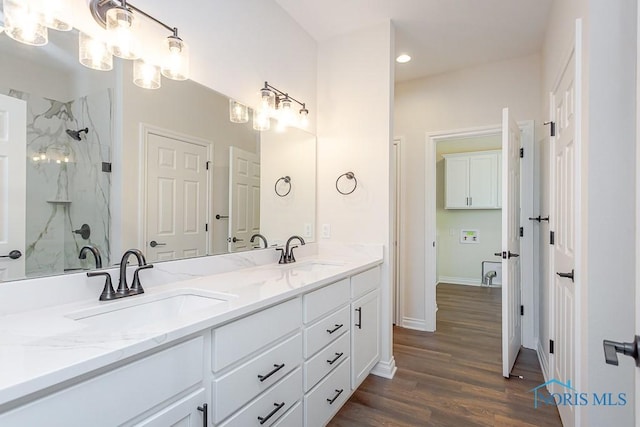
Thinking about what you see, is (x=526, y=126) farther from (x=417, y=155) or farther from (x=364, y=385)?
(x=364, y=385)

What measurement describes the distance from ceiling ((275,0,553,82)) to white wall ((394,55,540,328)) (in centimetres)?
18

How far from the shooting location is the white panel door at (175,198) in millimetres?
1504

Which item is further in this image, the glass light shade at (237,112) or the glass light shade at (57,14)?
the glass light shade at (237,112)

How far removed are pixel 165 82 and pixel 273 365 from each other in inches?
54.8

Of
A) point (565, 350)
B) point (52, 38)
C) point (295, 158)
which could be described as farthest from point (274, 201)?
point (565, 350)

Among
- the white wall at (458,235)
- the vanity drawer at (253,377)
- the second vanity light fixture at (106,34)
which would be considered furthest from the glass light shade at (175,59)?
the white wall at (458,235)

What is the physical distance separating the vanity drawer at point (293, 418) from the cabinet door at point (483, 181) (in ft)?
15.6

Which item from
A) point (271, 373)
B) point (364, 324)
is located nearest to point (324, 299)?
point (271, 373)

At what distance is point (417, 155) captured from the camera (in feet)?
11.3

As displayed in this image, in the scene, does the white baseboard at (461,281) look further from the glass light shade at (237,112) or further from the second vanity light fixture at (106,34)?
the second vanity light fixture at (106,34)

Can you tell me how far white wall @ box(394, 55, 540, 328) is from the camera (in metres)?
3.03

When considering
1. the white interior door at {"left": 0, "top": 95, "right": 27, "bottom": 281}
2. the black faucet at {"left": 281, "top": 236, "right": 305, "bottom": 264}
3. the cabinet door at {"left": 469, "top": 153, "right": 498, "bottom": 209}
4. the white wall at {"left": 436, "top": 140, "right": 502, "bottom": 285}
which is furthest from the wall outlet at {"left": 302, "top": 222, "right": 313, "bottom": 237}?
the cabinet door at {"left": 469, "top": 153, "right": 498, "bottom": 209}

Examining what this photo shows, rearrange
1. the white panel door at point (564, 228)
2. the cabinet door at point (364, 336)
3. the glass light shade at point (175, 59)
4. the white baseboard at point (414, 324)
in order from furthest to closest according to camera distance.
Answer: the white baseboard at point (414, 324)
the cabinet door at point (364, 336)
the white panel door at point (564, 228)
the glass light shade at point (175, 59)

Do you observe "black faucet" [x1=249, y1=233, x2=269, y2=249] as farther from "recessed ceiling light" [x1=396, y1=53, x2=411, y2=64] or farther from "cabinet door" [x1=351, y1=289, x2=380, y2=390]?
"recessed ceiling light" [x1=396, y1=53, x2=411, y2=64]
